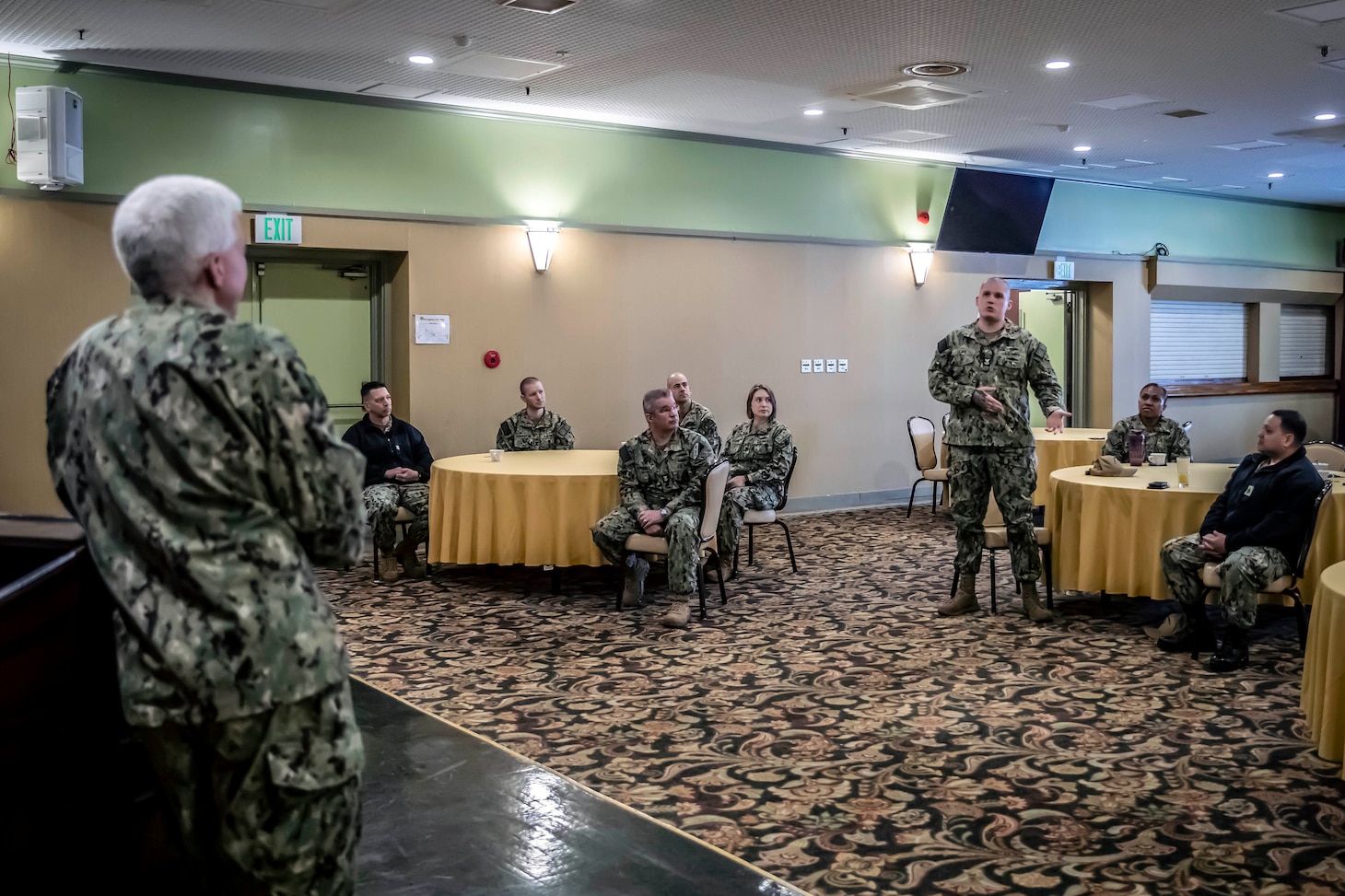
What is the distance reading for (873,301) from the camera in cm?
1142

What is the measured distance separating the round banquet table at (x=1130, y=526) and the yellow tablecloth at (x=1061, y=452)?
2.73 m

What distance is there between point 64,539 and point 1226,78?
8185 millimetres

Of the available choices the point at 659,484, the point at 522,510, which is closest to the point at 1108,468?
the point at 659,484

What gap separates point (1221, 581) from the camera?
5.43 m

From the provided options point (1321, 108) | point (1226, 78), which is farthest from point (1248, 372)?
point (1226, 78)

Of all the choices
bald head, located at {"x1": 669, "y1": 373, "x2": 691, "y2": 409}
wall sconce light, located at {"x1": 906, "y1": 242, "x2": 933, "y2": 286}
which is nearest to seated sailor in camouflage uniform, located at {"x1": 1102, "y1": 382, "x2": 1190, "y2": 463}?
bald head, located at {"x1": 669, "y1": 373, "x2": 691, "y2": 409}

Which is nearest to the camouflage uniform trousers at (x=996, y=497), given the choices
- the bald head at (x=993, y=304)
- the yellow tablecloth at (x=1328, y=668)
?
the bald head at (x=993, y=304)

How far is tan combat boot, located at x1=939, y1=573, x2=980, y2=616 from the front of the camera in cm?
659

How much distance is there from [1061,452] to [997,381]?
10.7 ft

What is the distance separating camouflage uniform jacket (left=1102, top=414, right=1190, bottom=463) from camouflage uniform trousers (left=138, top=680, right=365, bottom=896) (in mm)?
6737

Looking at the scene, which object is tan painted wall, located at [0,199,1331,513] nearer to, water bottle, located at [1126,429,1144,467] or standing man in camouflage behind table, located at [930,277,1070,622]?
standing man in camouflage behind table, located at [930,277,1070,622]

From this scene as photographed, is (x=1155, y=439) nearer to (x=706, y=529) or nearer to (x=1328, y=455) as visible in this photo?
(x=1328, y=455)

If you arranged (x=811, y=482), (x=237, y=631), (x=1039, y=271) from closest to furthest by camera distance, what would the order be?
(x=237, y=631) < (x=811, y=482) < (x=1039, y=271)

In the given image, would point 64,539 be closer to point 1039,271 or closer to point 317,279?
point 317,279
